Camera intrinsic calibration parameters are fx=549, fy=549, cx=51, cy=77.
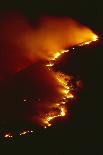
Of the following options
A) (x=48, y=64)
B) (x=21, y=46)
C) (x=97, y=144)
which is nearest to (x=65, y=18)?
(x=21, y=46)

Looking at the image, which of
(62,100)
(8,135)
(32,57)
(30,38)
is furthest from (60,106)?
(30,38)

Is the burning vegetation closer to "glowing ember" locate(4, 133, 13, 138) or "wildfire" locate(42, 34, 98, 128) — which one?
"wildfire" locate(42, 34, 98, 128)

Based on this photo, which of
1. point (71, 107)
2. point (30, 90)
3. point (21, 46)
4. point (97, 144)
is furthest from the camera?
point (21, 46)

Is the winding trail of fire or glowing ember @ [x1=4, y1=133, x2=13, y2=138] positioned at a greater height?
the winding trail of fire

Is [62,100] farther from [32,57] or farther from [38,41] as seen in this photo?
[38,41]

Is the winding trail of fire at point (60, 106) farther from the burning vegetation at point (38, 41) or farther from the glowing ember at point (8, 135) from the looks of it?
the burning vegetation at point (38, 41)

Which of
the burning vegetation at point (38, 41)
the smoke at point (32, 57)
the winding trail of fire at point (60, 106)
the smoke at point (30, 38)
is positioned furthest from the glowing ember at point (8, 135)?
the smoke at point (30, 38)

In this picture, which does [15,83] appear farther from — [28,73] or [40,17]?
[40,17]

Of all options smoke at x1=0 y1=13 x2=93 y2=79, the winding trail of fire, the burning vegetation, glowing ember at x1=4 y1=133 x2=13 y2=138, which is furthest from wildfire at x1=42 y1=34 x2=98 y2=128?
smoke at x1=0 y1=13 x2=93 y2=79
